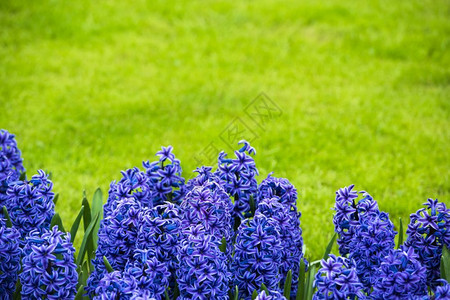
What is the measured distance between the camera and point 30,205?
8.96 ft

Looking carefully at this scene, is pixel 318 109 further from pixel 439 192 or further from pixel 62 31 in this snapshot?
pixel 62 31

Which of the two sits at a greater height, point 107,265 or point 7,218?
point 7,218

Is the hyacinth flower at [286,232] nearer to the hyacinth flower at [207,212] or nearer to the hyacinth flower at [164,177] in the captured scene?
the hyacinth flower at [207,212]

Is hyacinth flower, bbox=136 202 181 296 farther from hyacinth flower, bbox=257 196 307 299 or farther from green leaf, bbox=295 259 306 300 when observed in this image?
green leaf, bbox=295 259 306 300

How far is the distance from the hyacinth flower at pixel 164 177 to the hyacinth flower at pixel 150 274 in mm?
626

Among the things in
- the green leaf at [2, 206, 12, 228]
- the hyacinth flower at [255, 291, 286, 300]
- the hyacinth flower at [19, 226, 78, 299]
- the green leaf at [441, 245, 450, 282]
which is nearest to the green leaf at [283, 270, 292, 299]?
the hyacinth flower at [255, 291, 286, 300]

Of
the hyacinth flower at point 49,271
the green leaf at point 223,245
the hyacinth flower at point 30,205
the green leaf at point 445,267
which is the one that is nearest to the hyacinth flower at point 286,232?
the green leaf at point 223,245

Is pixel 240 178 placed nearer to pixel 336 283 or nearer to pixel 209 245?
pixel 209 245

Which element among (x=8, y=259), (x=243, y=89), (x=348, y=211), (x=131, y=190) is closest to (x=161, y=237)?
(x=131, y=190)

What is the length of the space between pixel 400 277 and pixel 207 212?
0.89 meters

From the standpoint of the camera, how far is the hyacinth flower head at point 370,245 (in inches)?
100

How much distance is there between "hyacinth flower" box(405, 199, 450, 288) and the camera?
2592 millimetres

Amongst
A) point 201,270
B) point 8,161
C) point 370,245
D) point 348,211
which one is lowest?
point 201,270

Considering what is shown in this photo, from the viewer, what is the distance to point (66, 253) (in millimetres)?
2312
